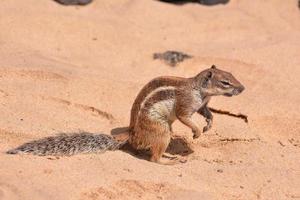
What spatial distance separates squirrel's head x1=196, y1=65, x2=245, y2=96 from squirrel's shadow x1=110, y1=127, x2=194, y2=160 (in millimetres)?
628

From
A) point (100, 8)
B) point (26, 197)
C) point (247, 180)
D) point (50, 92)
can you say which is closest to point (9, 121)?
point (50, 92)

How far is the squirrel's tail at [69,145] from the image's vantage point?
198 inches

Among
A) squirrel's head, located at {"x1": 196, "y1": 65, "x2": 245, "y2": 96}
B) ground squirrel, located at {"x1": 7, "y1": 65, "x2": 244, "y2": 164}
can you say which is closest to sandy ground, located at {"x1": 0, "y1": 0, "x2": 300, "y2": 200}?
ground squirrel, located at {"x1": 7, "y1": 65, "x2": 244, "y2": 164}

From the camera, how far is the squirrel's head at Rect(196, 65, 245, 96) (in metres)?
5.72

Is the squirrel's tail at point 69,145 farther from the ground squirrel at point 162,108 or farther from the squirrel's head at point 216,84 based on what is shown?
the squirrel's head at point 216,84

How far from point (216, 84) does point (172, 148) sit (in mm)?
810

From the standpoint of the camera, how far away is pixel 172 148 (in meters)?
6.08

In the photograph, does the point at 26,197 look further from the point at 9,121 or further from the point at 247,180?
the point at 247,180

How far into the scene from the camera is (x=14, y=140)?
17.5 feet

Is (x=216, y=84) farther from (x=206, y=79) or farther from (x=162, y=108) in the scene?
(x=162, y=108)

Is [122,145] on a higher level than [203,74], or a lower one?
lower

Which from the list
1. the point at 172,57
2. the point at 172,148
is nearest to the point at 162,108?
the point at 172,148

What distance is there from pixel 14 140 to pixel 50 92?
125 cm

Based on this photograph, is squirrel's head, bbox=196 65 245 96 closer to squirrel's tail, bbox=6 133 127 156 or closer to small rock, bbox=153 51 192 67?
squirrel's tail, bbox=6 133 127 156
